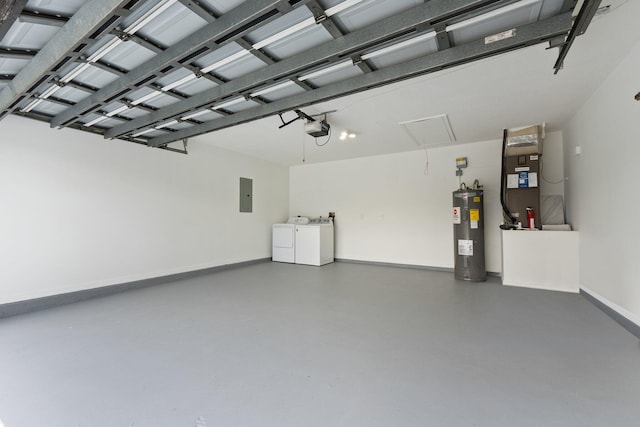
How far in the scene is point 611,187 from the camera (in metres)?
2.86

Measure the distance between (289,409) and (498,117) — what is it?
14.6 feet

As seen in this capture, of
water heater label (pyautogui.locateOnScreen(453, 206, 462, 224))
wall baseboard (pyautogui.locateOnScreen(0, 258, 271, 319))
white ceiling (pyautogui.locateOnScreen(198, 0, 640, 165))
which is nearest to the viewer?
white ceiling (pyautogui.locateOnScreen(198, 0, 640, 165))

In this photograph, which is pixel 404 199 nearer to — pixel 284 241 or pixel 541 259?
pixel 541 259

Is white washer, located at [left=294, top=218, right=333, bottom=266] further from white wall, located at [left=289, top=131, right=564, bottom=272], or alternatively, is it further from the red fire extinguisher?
the red fire extinguisher

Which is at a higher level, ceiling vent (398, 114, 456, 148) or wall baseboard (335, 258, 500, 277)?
ceiling vent (398, 114, 456, 148)

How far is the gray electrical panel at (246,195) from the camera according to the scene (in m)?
6.01

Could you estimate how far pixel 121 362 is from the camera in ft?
6.66

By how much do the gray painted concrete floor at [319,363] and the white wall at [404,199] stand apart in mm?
2036

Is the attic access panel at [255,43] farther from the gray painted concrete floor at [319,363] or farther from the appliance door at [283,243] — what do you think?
the appliance door at [283,243]

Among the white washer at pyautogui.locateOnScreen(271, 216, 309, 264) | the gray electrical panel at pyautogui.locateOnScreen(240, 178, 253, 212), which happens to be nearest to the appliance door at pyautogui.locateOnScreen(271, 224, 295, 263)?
the white washer at pyautogui.locateOnScreen(271, 216, 309, 264)

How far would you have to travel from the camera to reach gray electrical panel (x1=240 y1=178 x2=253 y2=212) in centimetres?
601

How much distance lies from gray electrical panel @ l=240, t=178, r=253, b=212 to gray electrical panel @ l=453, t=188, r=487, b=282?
14.5 ft

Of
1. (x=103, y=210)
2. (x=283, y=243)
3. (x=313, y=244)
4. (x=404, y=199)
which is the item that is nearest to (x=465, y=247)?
(x=404, y=199)

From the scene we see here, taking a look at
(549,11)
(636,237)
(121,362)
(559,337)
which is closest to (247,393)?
(121,362)
